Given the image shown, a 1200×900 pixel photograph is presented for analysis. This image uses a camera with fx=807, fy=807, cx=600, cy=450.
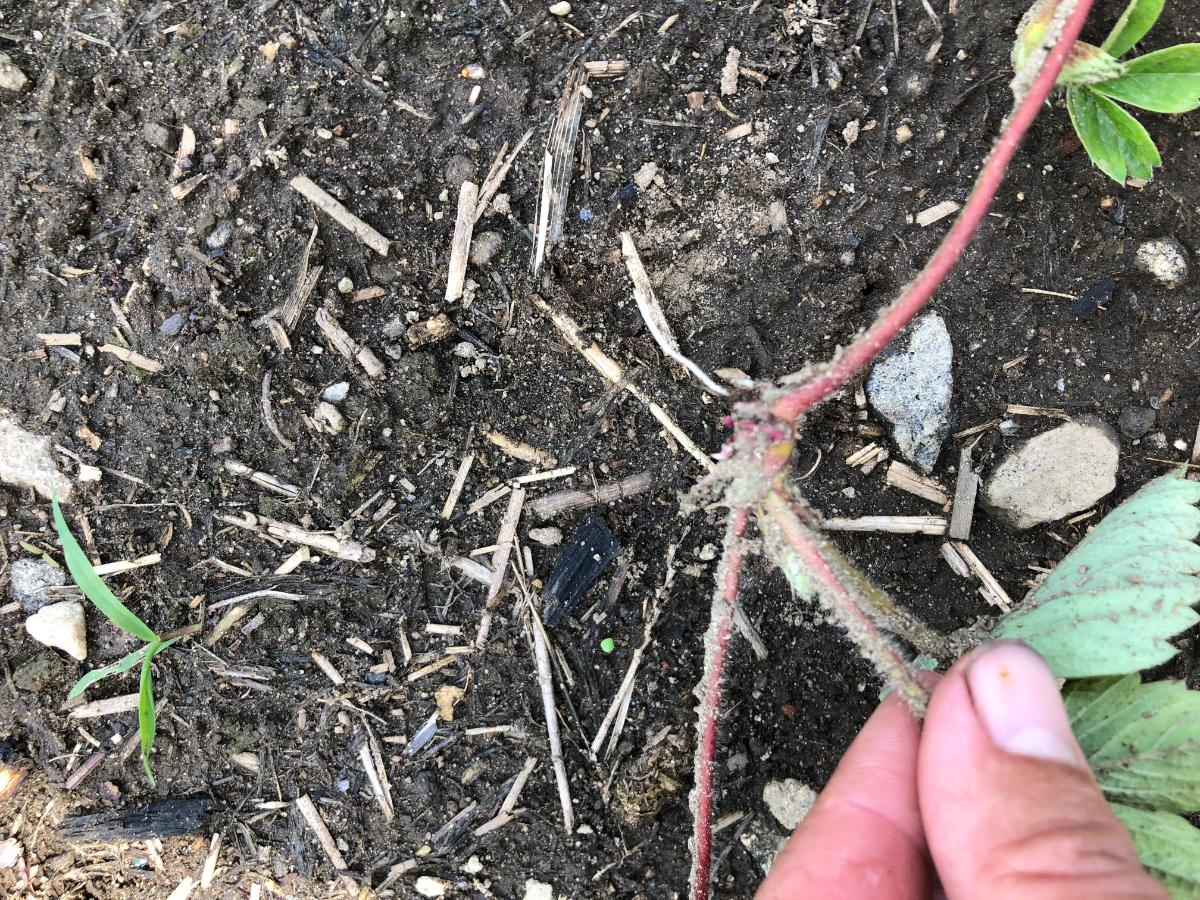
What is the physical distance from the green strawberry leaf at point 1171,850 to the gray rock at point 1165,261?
1344 mm

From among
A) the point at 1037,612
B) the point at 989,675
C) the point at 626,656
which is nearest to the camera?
the point at 989,675

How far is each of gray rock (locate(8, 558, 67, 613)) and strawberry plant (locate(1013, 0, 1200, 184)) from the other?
2.72 metres

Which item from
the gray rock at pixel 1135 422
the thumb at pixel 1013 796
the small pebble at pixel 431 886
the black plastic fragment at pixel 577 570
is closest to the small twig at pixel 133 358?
the black plastic fragment at pixel 577 570

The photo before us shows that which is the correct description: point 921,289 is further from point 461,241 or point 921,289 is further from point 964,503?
point 461,241

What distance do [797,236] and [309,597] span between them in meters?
1.61

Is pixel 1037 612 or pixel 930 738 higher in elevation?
pixel 1037 612

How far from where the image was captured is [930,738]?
1.51m

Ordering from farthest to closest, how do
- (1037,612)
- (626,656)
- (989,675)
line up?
1. (626,656)
2. (1037,612)
3. (989,675)

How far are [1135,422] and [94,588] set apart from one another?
2.68 metres

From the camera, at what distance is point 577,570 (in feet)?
6.91

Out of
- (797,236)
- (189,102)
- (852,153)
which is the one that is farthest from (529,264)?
(189,102)

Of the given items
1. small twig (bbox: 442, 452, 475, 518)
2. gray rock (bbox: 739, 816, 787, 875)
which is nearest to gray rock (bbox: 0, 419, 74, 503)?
small twig (bbox: 442, 452, 475, 518)

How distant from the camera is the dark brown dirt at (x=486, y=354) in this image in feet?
6.85

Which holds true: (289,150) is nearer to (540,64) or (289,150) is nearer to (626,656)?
(540,64)
